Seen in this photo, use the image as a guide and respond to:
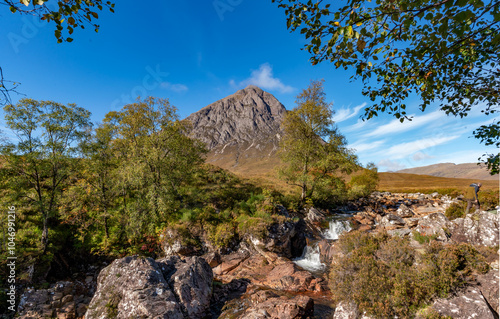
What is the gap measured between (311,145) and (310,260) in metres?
12.2

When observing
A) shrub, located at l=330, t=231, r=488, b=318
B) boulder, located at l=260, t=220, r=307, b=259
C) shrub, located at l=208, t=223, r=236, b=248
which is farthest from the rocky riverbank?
shrub, located at l=208, t=223, r=236, b=248

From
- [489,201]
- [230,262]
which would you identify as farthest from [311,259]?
[489,201]

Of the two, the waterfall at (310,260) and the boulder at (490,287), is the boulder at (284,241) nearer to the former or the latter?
→ the waterfall at (310,260)

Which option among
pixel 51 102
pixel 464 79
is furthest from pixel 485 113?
pixel 51 102

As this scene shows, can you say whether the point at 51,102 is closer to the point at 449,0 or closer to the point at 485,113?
the point at 449,0

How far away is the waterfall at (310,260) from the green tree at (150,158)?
1205cm

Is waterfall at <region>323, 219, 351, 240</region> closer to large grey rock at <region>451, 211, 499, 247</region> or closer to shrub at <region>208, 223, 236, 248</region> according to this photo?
shrub at <region>208, 223, 236, 248</region>

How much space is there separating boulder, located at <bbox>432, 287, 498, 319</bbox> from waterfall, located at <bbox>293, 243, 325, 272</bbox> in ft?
30.1

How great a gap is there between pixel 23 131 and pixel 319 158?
987 inches

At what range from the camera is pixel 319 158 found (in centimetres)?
2281

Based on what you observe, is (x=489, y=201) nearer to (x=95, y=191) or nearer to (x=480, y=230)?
(x=480, y=230)

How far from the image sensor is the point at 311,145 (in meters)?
22.7

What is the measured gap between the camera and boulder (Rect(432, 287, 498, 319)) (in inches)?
227

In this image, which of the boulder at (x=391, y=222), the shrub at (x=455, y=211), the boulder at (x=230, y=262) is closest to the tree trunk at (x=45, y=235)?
the boulder at (x=230, y=262)
